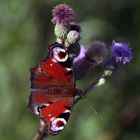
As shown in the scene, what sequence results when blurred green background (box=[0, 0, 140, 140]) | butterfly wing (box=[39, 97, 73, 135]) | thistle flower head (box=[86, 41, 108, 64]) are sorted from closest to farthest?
1. butterfly wing (box=[39, 97, 73, 135])
2. thistle flower head (box=[86, 41, 108, 64])
3. blurred green background (box=[0, 0, 140, 140])

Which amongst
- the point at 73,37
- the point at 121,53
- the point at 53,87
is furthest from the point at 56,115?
the point at 121,53

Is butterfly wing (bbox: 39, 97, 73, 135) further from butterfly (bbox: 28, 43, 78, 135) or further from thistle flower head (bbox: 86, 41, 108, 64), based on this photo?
thistle flower head (bbox: 86, 41, 108, 64)

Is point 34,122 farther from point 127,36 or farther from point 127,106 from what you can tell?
point 127,36

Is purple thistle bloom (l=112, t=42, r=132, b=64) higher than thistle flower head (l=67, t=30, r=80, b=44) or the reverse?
the reverse

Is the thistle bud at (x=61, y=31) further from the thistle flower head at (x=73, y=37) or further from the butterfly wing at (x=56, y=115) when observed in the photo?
the butterfly wing at (x=56, y=115)

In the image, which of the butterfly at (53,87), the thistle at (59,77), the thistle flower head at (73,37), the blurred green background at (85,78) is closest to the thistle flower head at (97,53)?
the thistle at (59,77)

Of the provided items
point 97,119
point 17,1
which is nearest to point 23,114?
point 97,119

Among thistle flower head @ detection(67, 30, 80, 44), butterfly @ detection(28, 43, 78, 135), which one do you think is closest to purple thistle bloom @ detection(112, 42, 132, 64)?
thistle flower head @ detection(67, 30, 80, 44)
